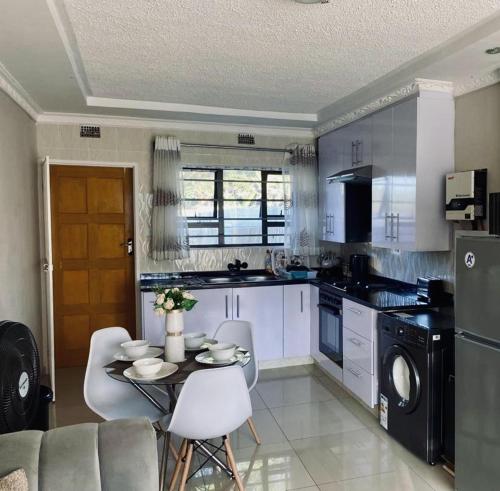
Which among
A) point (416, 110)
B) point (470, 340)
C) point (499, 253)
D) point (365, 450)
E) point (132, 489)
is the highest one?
point (416, 110)

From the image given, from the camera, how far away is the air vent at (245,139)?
15.9 feet

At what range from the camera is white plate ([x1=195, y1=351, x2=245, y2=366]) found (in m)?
2.56

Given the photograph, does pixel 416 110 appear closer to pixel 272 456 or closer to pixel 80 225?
pixel 272 456

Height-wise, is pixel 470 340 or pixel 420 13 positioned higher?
pixel 420 13

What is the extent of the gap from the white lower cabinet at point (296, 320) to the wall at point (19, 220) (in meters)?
2.41

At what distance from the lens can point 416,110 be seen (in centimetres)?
322

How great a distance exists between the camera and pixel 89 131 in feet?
14.4

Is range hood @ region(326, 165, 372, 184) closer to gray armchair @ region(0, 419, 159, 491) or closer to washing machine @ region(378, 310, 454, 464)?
washing machine @ region(378, 310, 454, 464)

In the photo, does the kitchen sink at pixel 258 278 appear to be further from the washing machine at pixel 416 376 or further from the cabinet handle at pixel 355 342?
the washing machine at pixel 416 376

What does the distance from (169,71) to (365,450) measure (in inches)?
118

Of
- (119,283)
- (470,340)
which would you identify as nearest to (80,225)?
(119,283)

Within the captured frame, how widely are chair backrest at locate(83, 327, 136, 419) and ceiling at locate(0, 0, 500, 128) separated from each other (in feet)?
6.03

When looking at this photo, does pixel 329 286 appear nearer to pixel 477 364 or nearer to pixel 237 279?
pixel 237 279

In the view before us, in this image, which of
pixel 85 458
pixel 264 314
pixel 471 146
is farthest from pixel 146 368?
pixel 471 146
